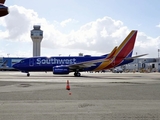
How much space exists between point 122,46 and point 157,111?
38.3 meters

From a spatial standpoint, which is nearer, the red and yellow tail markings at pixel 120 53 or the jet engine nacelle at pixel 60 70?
the jet engine nacelle at pixel 60 70

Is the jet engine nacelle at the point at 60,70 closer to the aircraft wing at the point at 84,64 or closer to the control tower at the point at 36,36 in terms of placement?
the aircraft wing at the point at 84,64

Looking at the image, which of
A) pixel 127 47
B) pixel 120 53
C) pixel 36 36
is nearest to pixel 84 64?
pixel 120 53

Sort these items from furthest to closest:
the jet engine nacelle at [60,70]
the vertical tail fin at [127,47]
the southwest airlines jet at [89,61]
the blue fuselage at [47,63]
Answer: the vertical tail fin at [127,47] → the blue fuselage at [47,63] → the southwest airlines jet at [89,61] → the jet engine nacelle at [60,70]

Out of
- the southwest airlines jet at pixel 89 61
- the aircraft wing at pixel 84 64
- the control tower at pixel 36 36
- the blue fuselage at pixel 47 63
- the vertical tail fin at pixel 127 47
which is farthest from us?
the control tower at pixel 36 36

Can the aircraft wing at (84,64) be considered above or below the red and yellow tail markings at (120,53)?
below

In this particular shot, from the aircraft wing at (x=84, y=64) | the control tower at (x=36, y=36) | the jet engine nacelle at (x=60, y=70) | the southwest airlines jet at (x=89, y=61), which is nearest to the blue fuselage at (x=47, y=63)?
the southwest airlines jet at (x=89, y=61)

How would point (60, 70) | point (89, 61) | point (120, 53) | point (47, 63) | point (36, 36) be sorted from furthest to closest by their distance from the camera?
point (36, 36) < point (120, 53) < point (47, 63) < point (89, 61) < point (60, 70)

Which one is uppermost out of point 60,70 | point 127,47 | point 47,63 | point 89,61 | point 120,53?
point 127,47

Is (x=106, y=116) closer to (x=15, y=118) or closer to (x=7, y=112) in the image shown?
(x=15, y=118)

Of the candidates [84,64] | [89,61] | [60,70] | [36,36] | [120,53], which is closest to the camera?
[60,70]

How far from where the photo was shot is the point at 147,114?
8344 mm

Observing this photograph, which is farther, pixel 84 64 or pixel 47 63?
pixel 47 63

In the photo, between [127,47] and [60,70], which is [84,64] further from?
[127,47]
